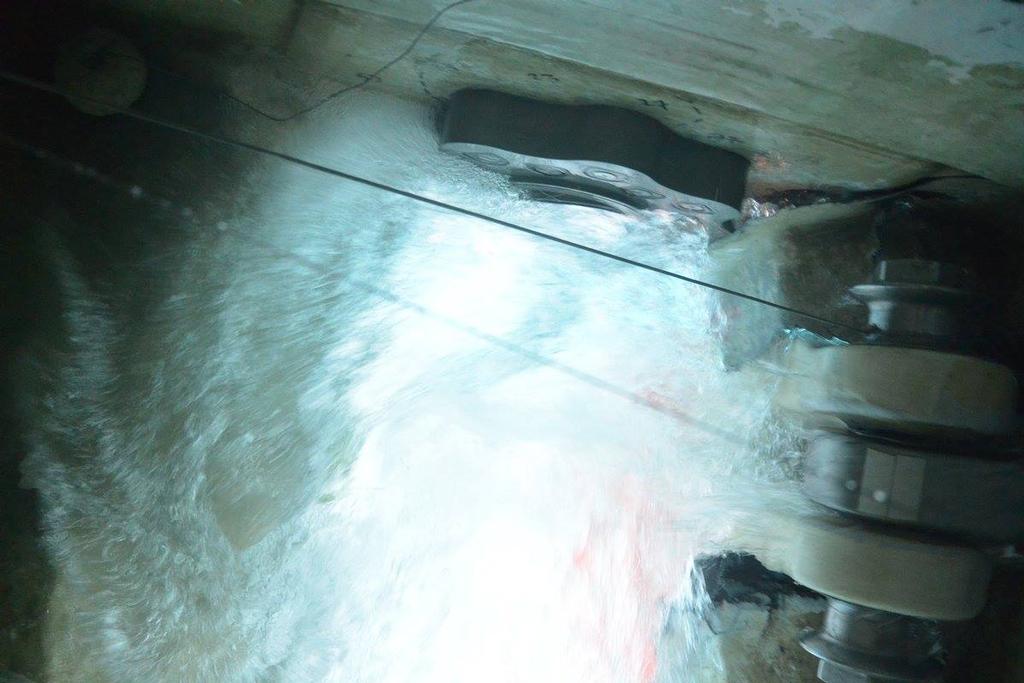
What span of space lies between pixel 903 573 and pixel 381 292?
45.7 inches

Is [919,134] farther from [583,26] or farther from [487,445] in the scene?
[487,445]

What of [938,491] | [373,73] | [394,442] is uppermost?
[373,73]

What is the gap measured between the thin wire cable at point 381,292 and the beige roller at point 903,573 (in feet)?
1.28

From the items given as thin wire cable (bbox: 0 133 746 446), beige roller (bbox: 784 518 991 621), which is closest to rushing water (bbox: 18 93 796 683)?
thin wire cable (bbox: 0 133 746 446)

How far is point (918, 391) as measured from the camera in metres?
1.19

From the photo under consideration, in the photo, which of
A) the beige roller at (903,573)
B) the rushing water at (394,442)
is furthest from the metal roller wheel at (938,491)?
the rushing water at (394,442)

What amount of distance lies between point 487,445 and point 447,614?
403mm

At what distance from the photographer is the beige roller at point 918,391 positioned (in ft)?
3.84

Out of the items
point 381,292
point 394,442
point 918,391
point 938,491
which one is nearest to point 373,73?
point 381,292

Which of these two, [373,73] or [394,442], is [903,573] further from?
[373,73]

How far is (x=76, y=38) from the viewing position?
138 cm

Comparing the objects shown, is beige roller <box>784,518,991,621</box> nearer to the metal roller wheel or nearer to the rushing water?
the metal roller wheel

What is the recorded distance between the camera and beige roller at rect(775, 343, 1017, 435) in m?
1.17

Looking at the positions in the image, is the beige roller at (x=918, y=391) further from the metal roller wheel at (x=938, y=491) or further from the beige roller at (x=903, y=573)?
the beige roller at (x=903, y=573)
